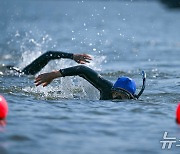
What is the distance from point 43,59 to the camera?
15.0 meters

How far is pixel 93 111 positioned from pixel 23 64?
9056 millimetres

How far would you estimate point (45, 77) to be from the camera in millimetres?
11602

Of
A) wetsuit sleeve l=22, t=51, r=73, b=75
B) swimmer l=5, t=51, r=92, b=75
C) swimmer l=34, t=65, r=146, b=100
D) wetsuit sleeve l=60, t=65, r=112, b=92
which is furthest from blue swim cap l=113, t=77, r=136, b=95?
wetsuit sleeve l=22, t=51, r=73, b=75

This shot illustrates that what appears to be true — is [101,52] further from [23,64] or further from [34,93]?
[34,93]

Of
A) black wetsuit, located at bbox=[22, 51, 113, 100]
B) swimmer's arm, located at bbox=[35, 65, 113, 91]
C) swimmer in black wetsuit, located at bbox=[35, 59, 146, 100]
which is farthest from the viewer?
swimmer in black wetsuit, located at bbox=[35, 59, 146, 100]

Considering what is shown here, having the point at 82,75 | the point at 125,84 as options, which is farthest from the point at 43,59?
the point at 125,84

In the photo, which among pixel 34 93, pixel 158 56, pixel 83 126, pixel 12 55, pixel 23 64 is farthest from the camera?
pixel 158 56

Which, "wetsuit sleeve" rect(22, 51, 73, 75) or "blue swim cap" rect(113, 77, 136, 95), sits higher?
"wetsuit sleeve" rect(22, 51, 73, 75)

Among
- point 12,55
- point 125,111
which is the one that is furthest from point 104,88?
point 12,55

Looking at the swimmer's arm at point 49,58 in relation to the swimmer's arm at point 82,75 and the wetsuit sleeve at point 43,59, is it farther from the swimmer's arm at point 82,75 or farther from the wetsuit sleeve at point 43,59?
the swimmer's arm at point 82,75

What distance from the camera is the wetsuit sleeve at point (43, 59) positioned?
1383cm

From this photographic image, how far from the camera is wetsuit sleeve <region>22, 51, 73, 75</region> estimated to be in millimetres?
13828

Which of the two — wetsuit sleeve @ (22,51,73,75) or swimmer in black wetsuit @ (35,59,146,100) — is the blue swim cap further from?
wetsuit sleeve @ (22,51,73,75)

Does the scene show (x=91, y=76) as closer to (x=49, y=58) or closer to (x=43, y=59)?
(x=49, y=58)
